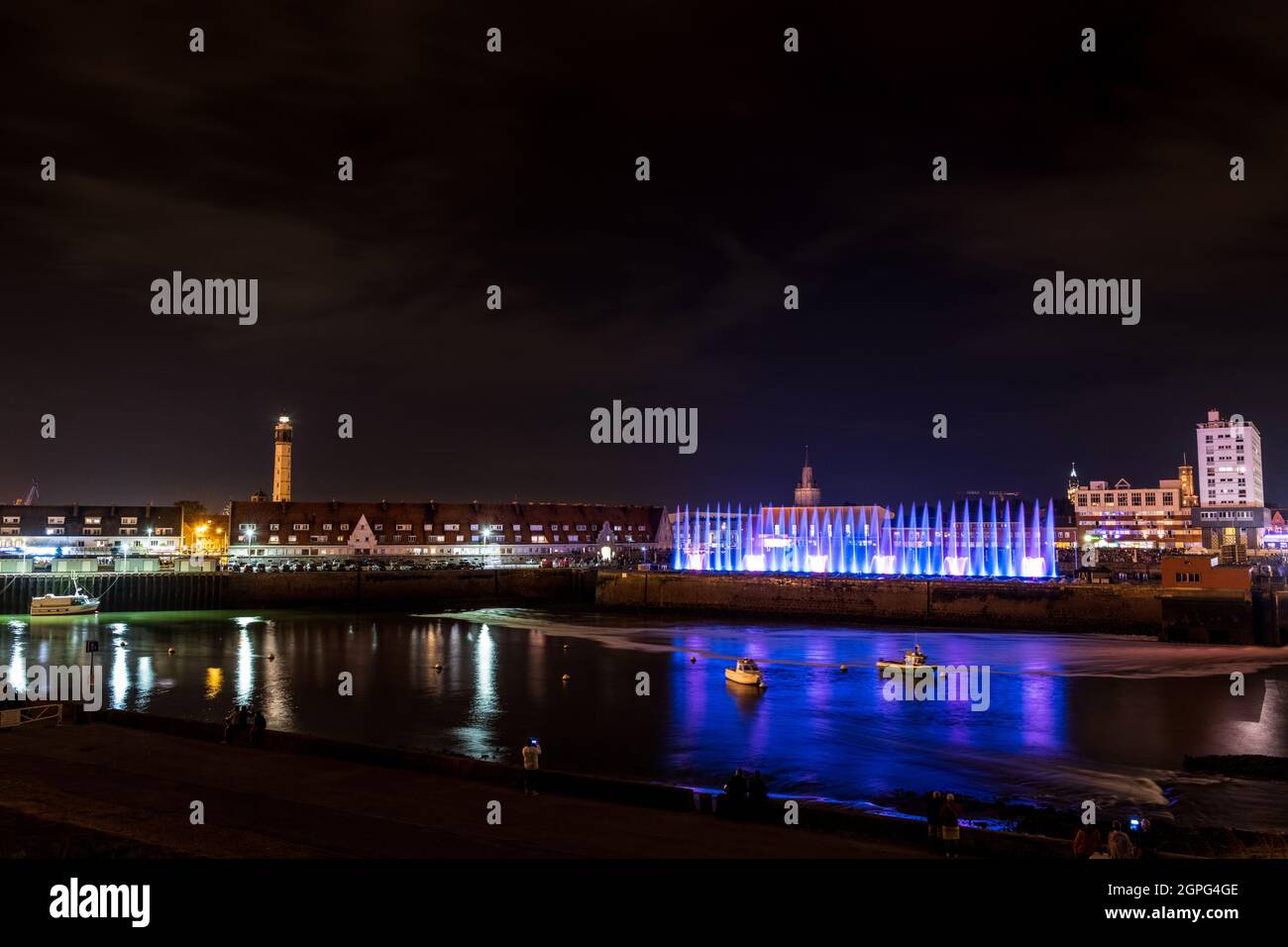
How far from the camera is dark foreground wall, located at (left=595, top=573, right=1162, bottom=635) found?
60.4 meters

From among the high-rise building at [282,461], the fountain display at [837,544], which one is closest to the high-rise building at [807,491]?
the fountain display at [837,544]

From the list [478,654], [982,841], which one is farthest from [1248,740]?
[478,654]

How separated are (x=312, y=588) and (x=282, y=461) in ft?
197

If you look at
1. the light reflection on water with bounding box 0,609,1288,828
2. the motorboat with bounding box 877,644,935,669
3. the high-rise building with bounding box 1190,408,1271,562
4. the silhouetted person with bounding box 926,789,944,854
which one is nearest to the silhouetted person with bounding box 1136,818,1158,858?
the silhouetted person with bounding box 926,789,944,854

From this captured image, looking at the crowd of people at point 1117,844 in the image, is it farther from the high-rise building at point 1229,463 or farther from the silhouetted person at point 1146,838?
the high-rise building at point 1229,463

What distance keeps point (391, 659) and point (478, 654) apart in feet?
15.8

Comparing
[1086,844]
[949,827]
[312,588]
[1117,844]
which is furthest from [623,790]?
[312,588]

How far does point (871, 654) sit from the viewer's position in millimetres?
50969

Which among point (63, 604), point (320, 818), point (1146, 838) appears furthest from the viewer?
point (63, 604)

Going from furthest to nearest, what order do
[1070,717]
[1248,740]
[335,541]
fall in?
[335,541] < [1070,717] < [1248,740]

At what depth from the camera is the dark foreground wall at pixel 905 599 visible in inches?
2379

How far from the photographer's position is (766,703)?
36.8 metres

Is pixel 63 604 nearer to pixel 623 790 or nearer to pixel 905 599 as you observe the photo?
pixel 905 599
